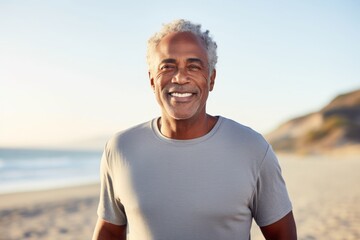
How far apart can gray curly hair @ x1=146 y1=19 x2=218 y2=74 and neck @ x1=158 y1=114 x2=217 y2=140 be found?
10.6 inches

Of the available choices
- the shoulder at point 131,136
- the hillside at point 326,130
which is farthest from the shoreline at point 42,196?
the hillside at point 326,130

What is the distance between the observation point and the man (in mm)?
1940

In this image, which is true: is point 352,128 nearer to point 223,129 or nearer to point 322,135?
point 322,135

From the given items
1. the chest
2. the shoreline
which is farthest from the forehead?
the shoreline

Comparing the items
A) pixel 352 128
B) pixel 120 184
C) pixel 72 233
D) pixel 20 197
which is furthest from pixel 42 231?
pixel 352 128

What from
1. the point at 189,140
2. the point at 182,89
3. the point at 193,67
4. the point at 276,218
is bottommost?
the point at 276,218

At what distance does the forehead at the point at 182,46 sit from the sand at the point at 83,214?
A: 191 inches

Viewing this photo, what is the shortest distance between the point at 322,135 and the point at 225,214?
71791 mm

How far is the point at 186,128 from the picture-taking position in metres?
2.08

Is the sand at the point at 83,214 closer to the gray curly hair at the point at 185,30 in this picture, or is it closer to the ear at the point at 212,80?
the ear at the point at 212,80

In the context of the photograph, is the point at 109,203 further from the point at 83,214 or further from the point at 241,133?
the point at 83,214

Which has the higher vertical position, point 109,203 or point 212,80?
point 212,80

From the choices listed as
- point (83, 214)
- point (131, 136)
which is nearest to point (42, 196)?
point (83, 214)

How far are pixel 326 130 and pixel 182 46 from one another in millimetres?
72935
